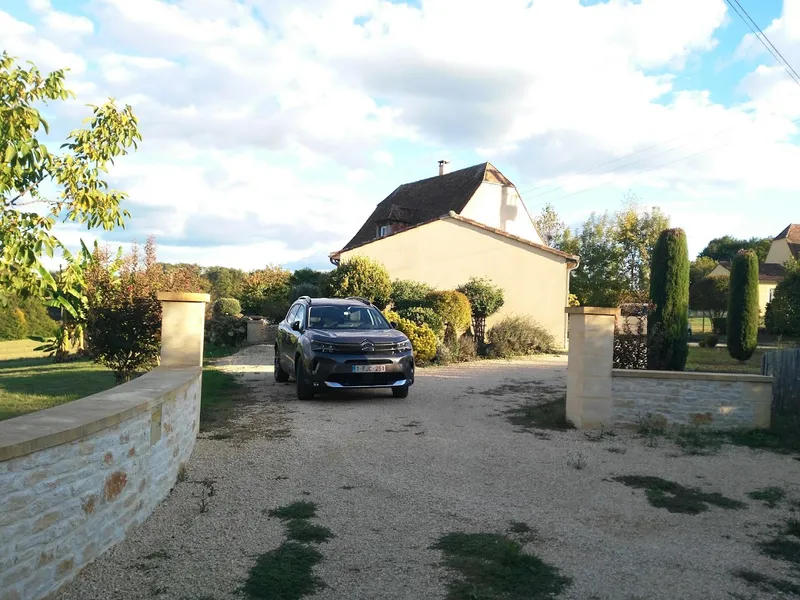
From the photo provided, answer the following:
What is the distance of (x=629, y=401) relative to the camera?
28.4ft

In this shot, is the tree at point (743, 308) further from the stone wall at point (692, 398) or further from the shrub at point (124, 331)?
the shrub at point (124, 331)

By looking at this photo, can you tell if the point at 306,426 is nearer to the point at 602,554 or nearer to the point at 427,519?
the point at 427,519

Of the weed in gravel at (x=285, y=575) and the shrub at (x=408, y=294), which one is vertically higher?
the shrub at (x=408, y=294)

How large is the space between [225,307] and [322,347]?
15.3 metres

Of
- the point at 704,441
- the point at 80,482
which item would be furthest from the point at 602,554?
the point at 704,441

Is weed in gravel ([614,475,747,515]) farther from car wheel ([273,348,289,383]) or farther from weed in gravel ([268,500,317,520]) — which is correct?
car wheel ([273,348,289,383])

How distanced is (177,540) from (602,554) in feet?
9.39

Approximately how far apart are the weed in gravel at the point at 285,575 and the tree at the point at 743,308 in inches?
795

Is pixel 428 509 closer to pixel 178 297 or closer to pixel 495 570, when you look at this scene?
pixel 495 570

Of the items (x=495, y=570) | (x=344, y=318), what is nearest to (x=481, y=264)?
(x=344, y=318)

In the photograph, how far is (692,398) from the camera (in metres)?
8.61

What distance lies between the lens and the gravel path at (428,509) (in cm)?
387

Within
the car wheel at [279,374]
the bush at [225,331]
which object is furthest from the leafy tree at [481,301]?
the car wheel at [279,374]

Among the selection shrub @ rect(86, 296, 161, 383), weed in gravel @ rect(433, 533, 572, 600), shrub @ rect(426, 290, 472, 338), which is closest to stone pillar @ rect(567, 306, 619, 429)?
weed in gravel @ rect(433, 533, 572, 600)
